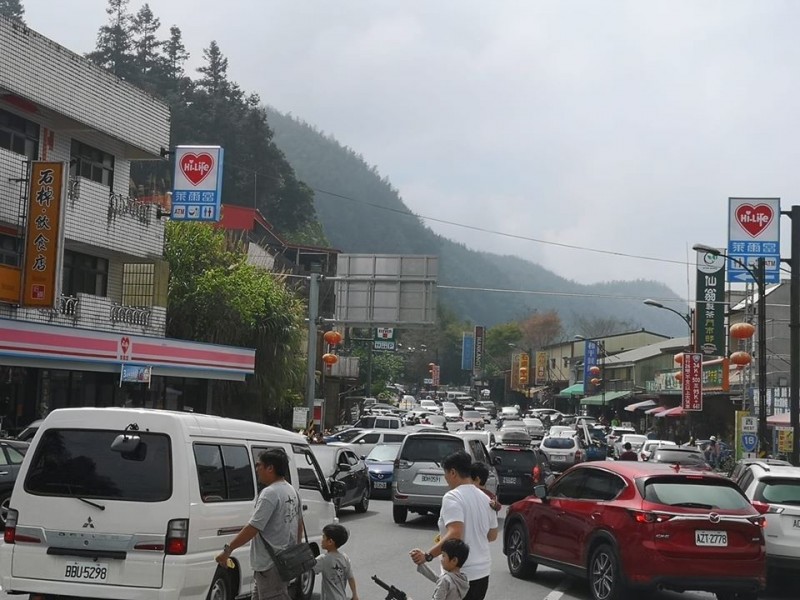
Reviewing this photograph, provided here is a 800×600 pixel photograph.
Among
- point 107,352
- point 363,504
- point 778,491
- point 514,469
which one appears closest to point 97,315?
point 107,352

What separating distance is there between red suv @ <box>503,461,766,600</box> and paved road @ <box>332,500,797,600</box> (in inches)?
28.9

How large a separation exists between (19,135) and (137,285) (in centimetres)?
701

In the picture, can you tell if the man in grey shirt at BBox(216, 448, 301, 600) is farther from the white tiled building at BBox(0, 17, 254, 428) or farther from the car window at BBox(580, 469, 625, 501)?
the white tiled building at BBox(0, 17, 254, 428)

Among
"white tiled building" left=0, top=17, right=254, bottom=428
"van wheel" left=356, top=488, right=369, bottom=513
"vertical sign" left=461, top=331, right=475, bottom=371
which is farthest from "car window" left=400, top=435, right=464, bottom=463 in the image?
"vertical sign" left=461, top=331, right=475, bottom=371

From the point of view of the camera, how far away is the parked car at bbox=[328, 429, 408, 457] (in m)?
32.2

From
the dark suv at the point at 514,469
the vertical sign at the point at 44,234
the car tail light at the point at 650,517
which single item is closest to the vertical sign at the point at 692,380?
the dark suv at the point at 514,469

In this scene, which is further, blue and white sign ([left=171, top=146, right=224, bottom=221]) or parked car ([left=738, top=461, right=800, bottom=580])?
blue and white sign ([left=171, top=146, right=224, bottom=221])

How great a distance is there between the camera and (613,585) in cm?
1202

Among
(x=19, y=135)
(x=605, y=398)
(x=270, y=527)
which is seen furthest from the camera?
(x=605, y=398)

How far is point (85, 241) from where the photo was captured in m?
29.4

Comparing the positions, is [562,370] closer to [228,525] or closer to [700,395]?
[700,395]

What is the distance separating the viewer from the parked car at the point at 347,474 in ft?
70.6

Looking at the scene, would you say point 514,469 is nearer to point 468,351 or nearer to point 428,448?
point 428,448

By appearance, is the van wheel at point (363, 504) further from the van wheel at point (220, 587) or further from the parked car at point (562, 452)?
the parked car at point (562, 452)
